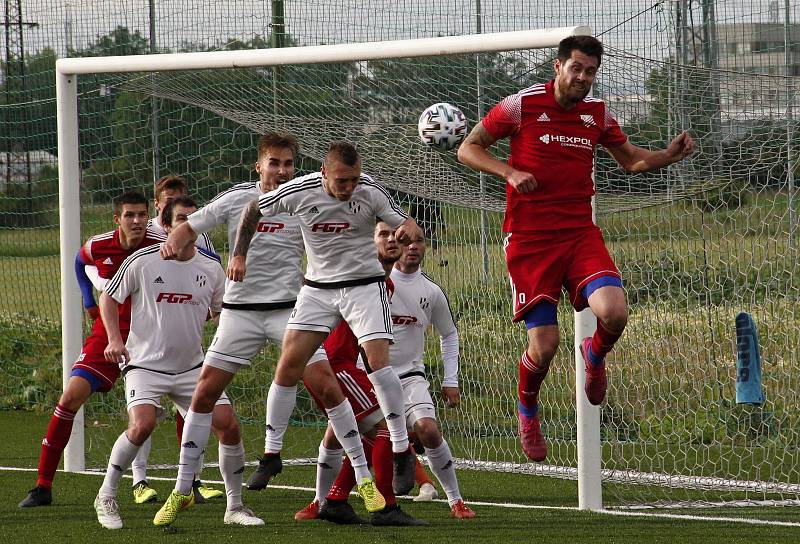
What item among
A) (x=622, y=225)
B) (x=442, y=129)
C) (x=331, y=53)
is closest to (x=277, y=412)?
(x=442, y=129)

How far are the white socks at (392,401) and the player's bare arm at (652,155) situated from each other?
1643 mm

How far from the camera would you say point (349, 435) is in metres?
7.02

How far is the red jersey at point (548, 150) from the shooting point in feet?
20.9

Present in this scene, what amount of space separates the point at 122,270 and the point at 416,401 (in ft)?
6.36

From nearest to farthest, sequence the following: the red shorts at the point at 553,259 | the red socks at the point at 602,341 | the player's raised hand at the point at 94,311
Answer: the red socks at the point at 602,341, the red shorts at the point at 553,259, the player's raised hand at the point at 94,311

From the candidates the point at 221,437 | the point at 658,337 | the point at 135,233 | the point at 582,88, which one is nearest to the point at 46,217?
the point at 135,233

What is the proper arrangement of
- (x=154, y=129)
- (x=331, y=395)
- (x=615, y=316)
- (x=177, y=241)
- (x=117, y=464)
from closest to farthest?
(x=615, y=316)
(x=177, y=241)
(x=331, y=395)
(x=117, y=464)
(x=154, y=129)

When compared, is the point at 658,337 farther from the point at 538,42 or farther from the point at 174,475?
the point at 174,475

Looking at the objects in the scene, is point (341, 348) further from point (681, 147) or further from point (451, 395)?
point (681, 147)

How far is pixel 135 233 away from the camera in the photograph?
7773 mm

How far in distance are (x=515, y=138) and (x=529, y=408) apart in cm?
144

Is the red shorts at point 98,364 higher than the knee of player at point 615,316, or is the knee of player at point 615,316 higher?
the knee of player at point 615,316

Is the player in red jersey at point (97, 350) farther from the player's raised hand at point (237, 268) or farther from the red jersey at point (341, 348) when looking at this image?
the player's raised hand at point (237, 268)

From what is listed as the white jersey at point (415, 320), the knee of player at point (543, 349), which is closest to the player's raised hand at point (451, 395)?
the white jersey at point (415, 320)
